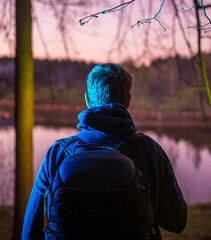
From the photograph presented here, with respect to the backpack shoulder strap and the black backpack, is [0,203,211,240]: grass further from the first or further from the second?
the backpack shoulder strap

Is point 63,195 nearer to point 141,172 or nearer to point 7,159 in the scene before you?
point 141,172

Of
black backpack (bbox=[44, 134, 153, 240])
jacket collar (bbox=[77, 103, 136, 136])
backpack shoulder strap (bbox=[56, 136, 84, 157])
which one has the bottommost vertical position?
black backpack (bbox=[44, 134, 153, 240])

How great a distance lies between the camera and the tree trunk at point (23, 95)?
3713 millimetres

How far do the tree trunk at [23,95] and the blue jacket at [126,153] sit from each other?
2.62 meters

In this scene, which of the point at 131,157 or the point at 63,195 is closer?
the point at 63,195

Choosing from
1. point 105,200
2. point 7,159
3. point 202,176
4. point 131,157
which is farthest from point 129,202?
point 202,176

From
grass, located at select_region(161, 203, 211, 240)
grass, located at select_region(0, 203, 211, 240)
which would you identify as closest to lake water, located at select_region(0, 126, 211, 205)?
grass, located at select_region(0, 203, 211, 240)

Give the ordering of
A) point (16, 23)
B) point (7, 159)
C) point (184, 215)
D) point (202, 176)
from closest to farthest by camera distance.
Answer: point (184, 215), point (16, 23), point (7, 159), point (202, 176)

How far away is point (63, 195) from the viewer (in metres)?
1.12

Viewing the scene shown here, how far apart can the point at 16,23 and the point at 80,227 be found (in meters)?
3.30

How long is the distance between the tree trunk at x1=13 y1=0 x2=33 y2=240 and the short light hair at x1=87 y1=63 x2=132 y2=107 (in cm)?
266

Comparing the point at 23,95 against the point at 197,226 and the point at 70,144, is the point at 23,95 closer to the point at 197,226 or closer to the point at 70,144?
the point at 70,144

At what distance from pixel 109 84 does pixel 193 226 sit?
4.53 meters

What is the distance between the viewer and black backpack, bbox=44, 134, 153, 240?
1103mm
